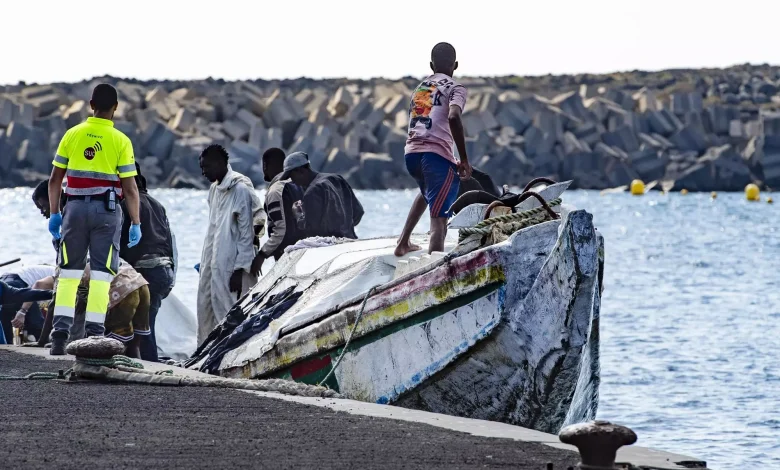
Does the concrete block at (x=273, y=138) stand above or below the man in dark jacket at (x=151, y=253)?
below

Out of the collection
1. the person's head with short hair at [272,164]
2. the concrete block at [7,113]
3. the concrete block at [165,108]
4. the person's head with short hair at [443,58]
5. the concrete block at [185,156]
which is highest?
the person's head with short hair at [443,58]

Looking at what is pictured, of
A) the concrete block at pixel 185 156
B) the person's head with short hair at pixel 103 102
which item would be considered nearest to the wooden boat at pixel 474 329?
the person's head with short hair at pixel 103 102

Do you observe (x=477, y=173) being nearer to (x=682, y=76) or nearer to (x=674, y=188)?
(x=674, y=188)

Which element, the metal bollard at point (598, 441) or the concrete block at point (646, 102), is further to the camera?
the concrete block at point (646, 102)

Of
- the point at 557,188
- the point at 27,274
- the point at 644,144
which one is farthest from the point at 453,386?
the point at 644,144

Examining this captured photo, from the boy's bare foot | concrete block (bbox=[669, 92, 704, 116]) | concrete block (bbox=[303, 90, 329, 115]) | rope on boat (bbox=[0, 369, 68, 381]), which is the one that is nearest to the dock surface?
rope on boat (bbox=[0, 369, 68, 381])

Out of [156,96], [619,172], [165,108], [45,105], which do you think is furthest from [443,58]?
[156,96]

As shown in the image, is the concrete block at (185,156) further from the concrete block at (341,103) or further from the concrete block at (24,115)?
the concrete block at (24,115)

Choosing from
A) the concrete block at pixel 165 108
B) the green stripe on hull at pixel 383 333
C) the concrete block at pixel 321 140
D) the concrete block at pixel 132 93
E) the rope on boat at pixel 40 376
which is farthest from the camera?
the concrete block at pixel 132 93

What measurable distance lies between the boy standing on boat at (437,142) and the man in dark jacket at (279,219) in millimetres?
2439

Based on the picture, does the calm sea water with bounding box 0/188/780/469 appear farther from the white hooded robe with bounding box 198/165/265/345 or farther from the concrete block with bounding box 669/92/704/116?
the concrete block with bounding box 669/92/704/116

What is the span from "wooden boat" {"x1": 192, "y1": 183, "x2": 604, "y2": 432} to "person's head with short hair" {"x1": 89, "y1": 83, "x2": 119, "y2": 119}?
72.7 inches

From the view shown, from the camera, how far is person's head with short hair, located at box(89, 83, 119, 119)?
963 centimetres

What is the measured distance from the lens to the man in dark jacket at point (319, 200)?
11.7m
